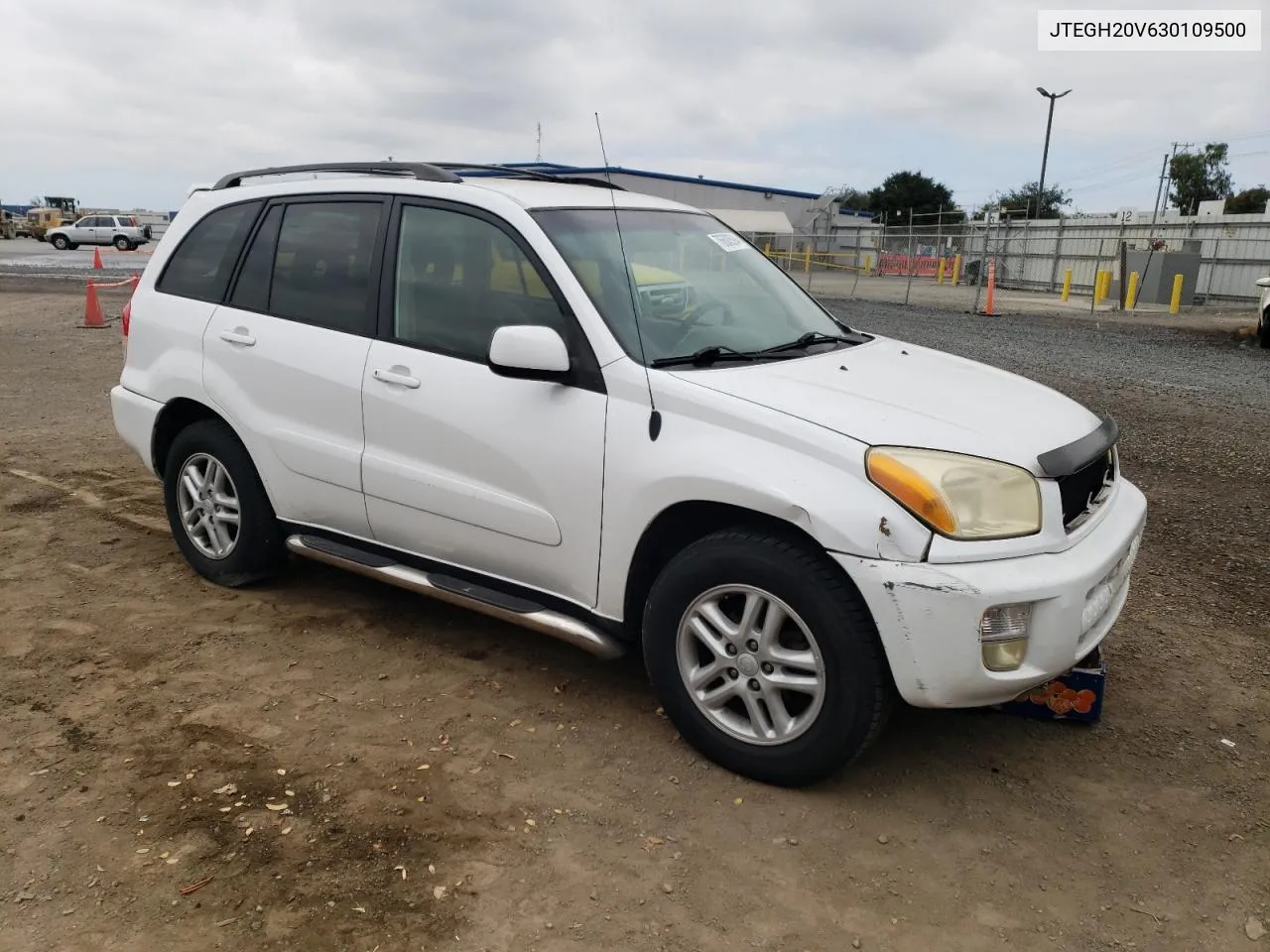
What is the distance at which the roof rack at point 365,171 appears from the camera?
3943mm

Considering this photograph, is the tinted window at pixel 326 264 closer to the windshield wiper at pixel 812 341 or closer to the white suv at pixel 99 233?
the windshield wiper at pixel 812 341

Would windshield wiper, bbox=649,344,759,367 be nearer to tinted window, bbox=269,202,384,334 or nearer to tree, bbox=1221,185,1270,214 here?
tinted window, bbox=269,202,384,334

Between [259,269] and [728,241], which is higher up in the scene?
[728,241]

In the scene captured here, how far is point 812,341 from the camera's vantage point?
391cm

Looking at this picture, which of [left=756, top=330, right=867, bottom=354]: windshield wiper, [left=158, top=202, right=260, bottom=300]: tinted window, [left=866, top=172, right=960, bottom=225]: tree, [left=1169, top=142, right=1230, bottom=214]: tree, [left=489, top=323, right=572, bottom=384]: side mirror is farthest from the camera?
[left=866, top=172, right=960, bottom=225]: tree

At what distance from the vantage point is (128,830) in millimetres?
2859

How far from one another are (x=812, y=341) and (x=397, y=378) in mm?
1597

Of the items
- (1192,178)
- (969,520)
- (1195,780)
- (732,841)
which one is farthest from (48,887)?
(1192,178)

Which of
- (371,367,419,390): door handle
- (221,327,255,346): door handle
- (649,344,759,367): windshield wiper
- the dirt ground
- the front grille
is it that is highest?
(649,344,759,367): windshield wiper

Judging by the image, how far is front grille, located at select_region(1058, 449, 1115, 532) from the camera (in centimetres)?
300

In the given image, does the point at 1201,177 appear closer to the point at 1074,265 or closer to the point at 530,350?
the point at 1074,265

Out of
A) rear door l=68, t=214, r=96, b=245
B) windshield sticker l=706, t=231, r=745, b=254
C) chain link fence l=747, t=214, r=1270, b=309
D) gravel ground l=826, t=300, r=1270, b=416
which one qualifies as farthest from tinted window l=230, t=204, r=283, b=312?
rear door l=68, t=214, r=96, b=245

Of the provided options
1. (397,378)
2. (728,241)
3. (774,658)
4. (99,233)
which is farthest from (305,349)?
(99,233)

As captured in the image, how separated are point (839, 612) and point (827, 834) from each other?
2.19ft
